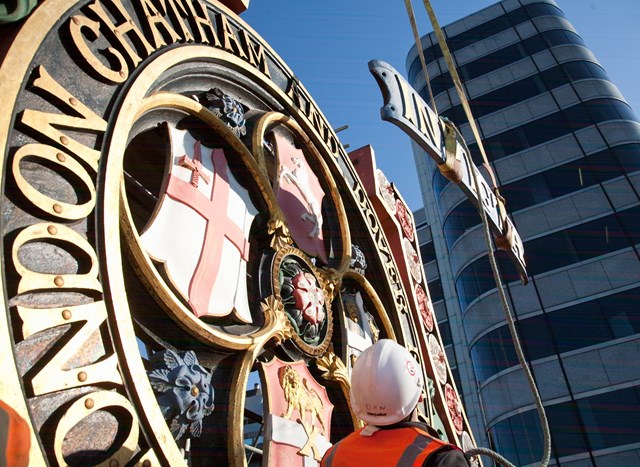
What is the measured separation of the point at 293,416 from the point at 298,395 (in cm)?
15

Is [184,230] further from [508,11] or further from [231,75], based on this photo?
[508,11]

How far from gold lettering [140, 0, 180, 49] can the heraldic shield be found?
181 centimetres

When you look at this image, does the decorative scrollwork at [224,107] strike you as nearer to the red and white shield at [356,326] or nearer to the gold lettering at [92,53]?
the gold lettering at [92,53]

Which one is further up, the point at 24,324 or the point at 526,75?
the point at 526,75

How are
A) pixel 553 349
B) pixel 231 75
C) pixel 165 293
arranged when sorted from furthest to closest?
pixel 553 349
pixel 231 75
pixel 165 293

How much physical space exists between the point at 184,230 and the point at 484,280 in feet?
57.9

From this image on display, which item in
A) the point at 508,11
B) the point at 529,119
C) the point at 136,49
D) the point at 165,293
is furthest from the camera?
the point at 508,11

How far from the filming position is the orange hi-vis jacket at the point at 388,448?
1.79 metres

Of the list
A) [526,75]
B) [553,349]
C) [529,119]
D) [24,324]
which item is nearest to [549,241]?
[553,349]

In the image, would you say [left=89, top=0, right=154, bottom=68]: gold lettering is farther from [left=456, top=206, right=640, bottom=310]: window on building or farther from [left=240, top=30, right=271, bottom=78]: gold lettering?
[left=456, top=206, right=640, bottom=310]: window on building

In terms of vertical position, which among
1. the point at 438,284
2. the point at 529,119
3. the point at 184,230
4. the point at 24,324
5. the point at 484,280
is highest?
the point at 529,119

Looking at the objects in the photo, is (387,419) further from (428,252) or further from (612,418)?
(428,252)

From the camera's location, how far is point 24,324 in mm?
2000

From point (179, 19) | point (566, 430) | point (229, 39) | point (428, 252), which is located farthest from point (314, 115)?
point (428, 252)
